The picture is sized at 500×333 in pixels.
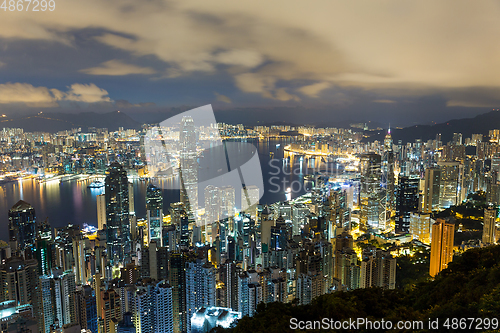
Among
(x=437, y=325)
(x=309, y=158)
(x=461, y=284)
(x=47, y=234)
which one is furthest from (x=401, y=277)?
(x=309, y=158)

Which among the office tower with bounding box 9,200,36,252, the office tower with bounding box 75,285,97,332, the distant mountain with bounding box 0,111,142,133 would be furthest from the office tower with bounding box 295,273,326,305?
the distant mountain with bounding box 0,111,142,133

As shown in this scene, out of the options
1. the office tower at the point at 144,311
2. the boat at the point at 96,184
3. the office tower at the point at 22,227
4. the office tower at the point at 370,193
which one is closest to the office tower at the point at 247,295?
the office tower at the point at 144,311

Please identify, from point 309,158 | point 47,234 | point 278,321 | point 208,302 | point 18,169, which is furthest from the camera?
point 309,158

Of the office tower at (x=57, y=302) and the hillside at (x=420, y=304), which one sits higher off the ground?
the hillside at (x=420, y=304)

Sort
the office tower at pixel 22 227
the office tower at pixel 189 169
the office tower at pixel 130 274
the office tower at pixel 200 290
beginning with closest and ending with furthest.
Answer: the office tower at pixel 200 290
the office tower at pixel 130 274
the office tower at pixel 22 227
the office tower at pixel 189 169

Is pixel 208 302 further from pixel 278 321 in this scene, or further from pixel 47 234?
pixel 47 234

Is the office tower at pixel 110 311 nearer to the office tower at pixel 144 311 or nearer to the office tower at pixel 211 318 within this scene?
the office tower at pixel 144 311

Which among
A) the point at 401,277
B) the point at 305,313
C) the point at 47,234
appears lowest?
the point at 401,277

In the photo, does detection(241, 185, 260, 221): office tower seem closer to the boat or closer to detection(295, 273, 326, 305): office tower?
detection(295, 273, 326, 305): office tower
